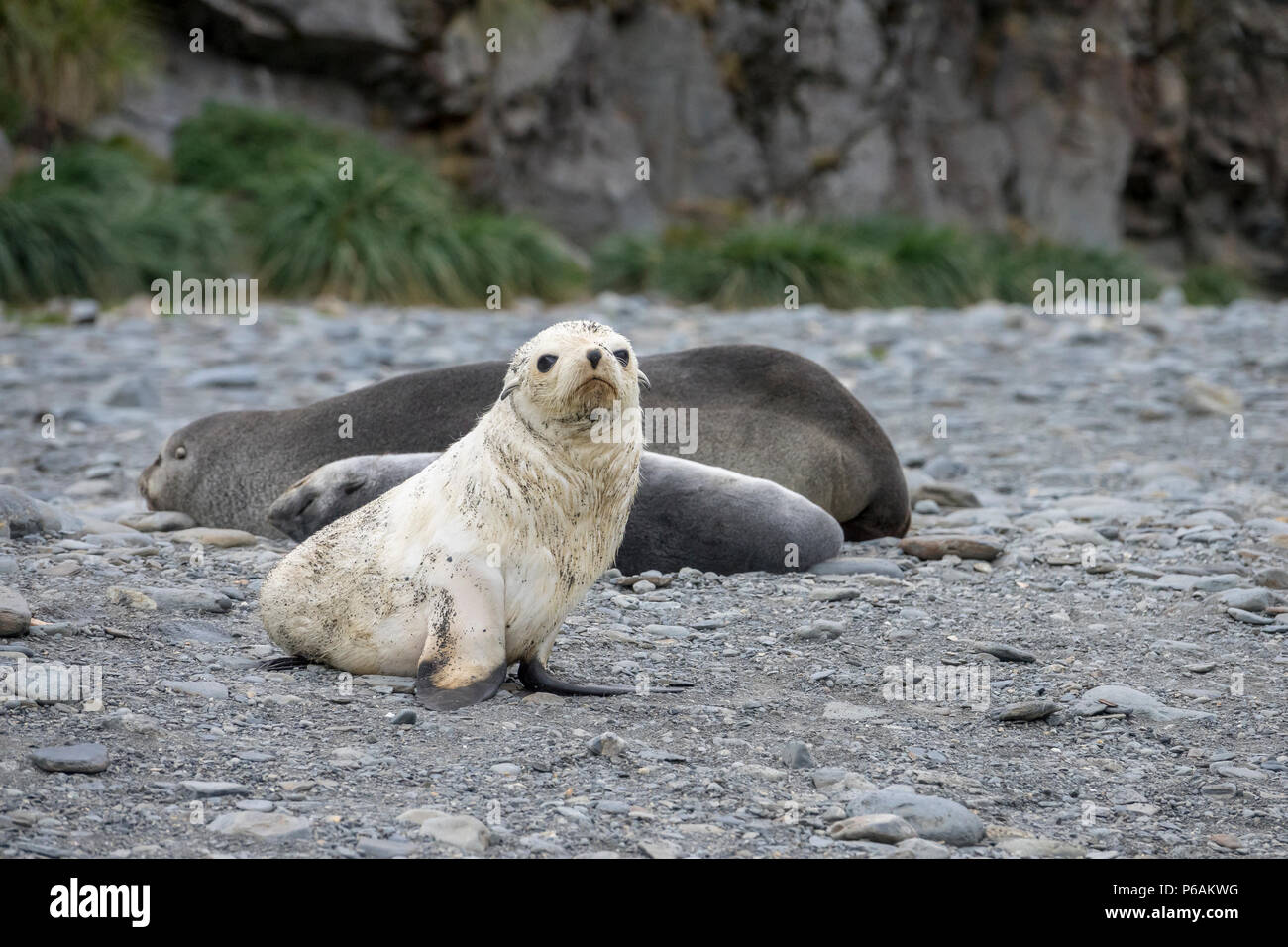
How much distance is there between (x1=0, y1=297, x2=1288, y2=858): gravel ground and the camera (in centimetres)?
277

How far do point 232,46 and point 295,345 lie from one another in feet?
27.6

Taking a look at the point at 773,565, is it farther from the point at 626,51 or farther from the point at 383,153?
the point at 626,51

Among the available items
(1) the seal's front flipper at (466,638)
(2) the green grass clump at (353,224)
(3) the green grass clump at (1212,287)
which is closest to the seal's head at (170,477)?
(1) the seal's front flipper at (466,638)

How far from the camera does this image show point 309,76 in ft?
58.3

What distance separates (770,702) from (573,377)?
3.22 ft

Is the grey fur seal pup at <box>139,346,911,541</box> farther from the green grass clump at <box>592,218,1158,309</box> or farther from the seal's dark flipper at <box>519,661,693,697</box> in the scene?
the green grass clump at <box>592,218,1158,309</box>

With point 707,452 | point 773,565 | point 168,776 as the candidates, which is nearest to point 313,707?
point 168,776

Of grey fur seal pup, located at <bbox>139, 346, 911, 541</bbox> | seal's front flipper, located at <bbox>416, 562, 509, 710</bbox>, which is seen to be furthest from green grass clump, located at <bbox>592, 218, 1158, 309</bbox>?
seal's front flipper, located at <bbox>416, 562, 509, 710</bbox>

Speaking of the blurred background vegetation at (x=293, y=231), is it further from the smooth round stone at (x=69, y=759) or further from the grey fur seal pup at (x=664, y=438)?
Result: the smooth round stone at (x=69, y=759)

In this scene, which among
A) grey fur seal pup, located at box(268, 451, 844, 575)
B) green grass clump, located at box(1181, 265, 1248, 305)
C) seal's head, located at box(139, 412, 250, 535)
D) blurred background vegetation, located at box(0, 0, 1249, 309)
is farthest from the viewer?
green grass clump, located at box(1181, 265, 1248, 305)

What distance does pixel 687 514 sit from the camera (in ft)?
16.8

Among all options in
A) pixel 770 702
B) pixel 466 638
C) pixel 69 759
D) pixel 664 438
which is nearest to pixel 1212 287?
pixel 664 438

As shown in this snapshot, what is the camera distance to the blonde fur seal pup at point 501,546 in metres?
3.50
